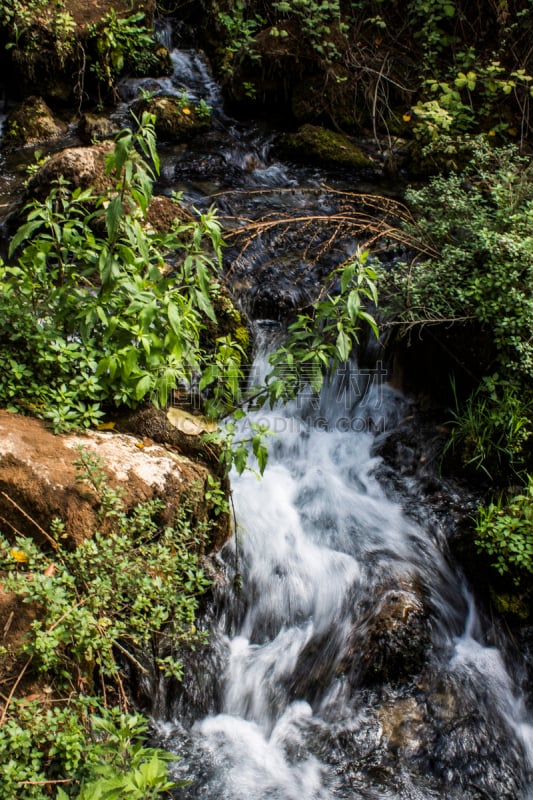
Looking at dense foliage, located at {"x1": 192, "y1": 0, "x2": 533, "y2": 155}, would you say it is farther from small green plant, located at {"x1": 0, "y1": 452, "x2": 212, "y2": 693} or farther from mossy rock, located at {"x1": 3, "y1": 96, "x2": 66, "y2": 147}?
small green plant, located at {"x1": 0, "y1": 452, "x2": 212, "y2": 693}

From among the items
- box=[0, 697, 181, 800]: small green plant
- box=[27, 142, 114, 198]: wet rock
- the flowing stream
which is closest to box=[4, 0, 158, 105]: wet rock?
box=[27, 142, 114, 198]: wet rock

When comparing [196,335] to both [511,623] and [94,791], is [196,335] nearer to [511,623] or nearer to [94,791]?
[94,791]

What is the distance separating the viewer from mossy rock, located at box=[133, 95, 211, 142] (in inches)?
293

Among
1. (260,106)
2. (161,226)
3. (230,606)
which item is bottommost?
(230,606)

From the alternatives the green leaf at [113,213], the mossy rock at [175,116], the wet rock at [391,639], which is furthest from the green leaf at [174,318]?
the mossy rock at [175,116]

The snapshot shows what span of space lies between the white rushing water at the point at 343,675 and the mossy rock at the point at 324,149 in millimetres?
4360

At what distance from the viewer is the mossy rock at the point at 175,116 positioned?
24.5 ft

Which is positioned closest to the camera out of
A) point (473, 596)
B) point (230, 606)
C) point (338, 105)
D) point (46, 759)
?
point (46, 759)

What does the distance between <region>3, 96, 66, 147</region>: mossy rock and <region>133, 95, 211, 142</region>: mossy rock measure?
3.47 ft

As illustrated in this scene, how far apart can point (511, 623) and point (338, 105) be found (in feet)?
21.5

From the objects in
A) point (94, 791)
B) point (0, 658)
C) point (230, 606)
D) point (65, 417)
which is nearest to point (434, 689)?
point (230, 606)

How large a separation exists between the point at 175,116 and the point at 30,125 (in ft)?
5.69

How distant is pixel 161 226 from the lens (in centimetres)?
494

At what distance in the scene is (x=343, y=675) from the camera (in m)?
3.33
